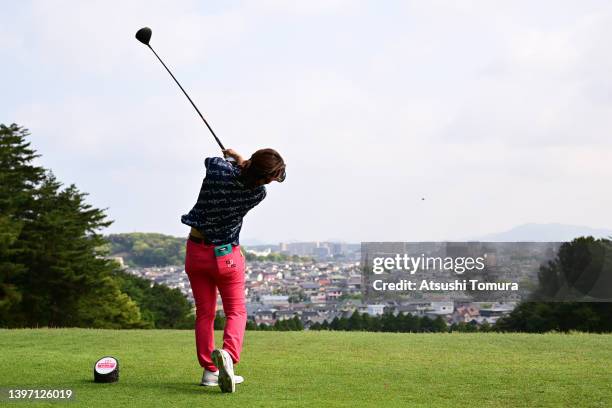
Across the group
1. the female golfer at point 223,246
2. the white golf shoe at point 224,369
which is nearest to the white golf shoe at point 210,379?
the female golfer at point 223,246

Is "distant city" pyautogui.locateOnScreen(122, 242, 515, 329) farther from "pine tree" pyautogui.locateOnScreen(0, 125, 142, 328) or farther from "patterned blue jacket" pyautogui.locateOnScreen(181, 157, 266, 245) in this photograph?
"patterned blue jacket" pyautogui.locateOnScreen(181, 157, 266, 245)

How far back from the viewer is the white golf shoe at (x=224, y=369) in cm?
584

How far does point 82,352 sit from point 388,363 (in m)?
3.53

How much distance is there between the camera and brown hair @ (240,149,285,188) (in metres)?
5.86

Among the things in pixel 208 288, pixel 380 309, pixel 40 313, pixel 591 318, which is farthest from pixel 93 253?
pixel 208 288

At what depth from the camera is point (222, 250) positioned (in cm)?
620

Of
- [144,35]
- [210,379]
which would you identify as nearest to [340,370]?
[210,379]

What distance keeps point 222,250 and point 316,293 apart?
94.3 metres

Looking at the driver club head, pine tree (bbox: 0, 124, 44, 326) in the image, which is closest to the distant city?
pine tree (bbox: 0, 124, 44, 326)

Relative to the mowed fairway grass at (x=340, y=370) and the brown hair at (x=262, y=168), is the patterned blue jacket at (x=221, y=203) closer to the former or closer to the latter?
the brown hair at (x=262, y=168)

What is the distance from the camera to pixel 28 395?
5.71 m

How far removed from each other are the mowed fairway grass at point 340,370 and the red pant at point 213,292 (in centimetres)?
34

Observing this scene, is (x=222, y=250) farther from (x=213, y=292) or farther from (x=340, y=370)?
(x=340, y=370)

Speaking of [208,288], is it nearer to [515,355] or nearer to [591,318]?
[515,355]
